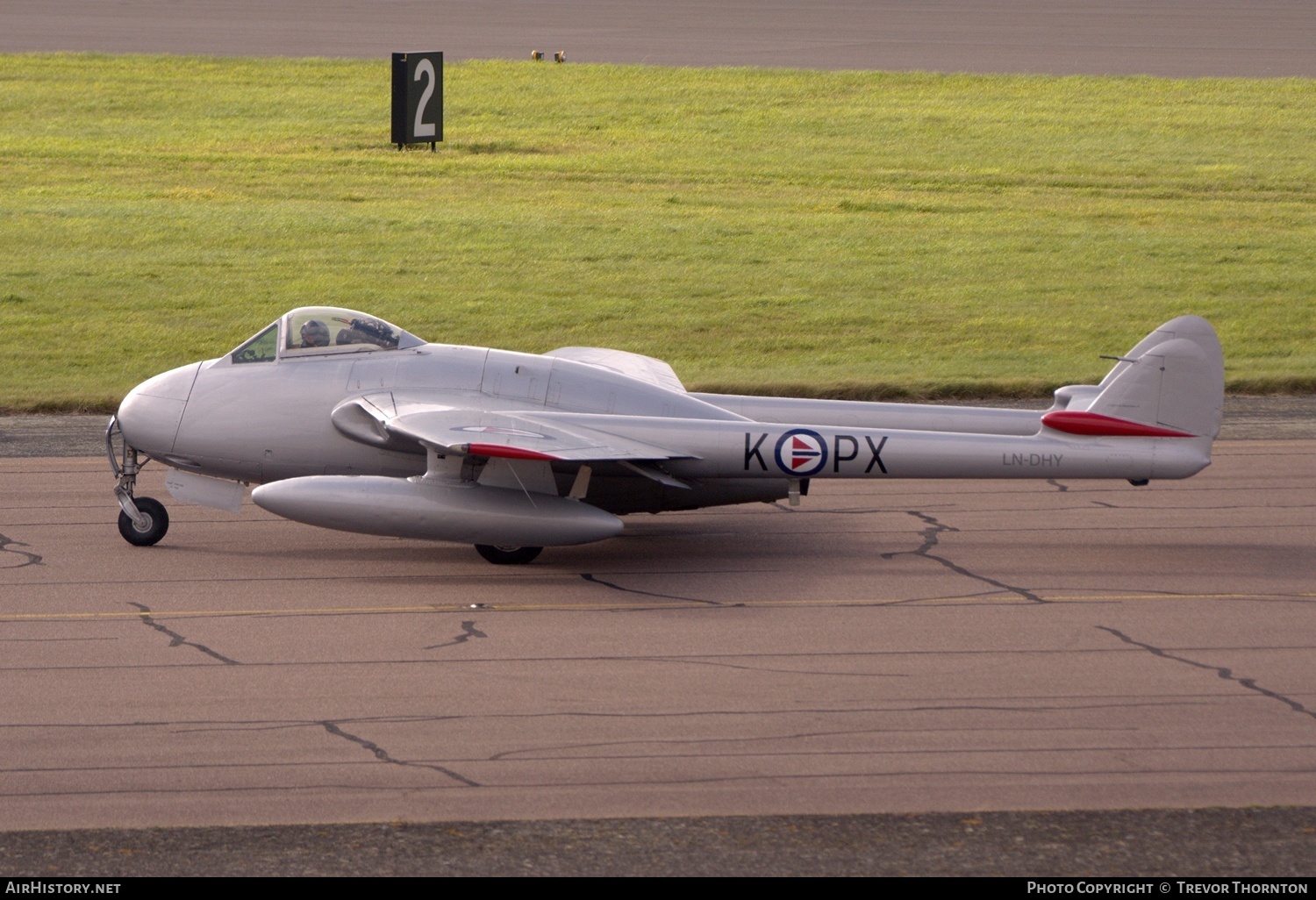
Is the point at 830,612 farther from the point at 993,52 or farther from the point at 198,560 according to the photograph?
the point at 993,52

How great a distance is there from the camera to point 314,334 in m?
14.5

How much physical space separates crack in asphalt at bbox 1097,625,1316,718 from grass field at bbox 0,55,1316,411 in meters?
10.0

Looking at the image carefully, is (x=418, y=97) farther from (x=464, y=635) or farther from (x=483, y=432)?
(x=464, y=635)

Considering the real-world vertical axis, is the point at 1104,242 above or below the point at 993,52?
below

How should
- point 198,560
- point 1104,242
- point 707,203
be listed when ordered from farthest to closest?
1. point 707,203
2. point 1104,242
3. point 198,560

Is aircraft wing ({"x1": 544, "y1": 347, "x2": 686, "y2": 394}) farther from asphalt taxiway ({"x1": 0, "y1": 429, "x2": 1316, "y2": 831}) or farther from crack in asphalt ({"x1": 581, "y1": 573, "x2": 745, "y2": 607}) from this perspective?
crack in asphalt ({"x1": 581, "y1": 573, "x2": 745, "y2": 607})

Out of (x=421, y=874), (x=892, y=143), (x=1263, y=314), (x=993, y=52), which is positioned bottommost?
(x=421, y=874)

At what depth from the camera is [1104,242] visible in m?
31.3

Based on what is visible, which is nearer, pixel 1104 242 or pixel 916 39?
pixel 1104 242

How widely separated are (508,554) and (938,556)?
3.68m

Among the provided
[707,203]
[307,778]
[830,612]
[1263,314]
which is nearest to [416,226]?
[707,203]

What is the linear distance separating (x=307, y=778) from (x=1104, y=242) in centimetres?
2494

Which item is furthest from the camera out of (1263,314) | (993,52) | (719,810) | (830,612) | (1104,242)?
(993,52)

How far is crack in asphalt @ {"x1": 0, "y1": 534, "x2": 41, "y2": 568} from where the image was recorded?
13.7 meters
